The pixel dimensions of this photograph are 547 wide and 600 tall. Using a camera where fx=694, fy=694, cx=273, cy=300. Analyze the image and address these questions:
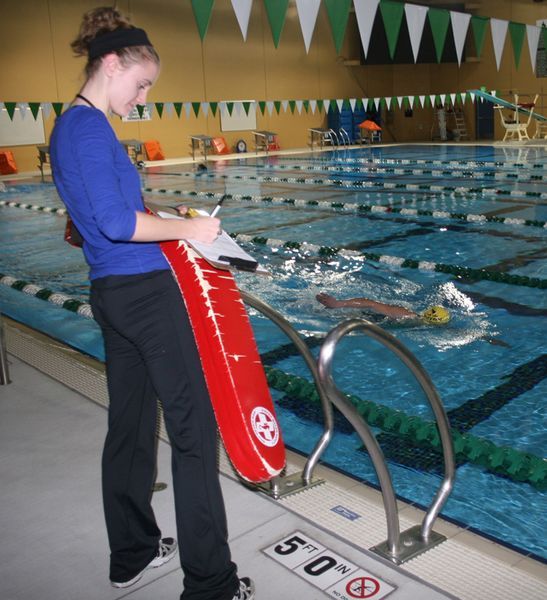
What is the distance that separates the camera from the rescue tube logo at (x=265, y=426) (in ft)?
5.32

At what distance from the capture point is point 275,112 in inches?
981

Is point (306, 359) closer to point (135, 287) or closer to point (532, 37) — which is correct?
point (135, 287)

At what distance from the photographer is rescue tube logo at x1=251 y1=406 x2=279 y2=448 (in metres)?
1.62

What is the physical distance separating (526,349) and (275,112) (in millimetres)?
21877

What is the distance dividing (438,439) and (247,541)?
119 centimetres

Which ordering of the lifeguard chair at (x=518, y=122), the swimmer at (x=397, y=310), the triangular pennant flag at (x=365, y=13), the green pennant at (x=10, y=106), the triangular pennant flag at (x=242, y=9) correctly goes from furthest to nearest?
1. the lifeguard chair at (x=518, y=122)
2. the green pennant at (x=10, y=106)
3. the triangular pennant flag at (x=365, y=13)
4. the triangular pennant flag at (x=242, y=9)
5. the swimmer at (x=397, y=310)

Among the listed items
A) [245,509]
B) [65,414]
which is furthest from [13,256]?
[245,509]

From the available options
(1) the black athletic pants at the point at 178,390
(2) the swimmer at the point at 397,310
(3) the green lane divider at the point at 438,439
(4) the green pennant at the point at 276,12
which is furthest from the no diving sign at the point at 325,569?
(4) the green pennant at the point at 276,12

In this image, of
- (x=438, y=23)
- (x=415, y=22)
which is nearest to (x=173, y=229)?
(x=415, y=22)

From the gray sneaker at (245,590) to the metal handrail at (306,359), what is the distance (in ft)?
2.05

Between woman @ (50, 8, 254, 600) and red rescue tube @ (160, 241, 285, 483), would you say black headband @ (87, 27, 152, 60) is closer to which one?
woman @ (50, 8, 254, 600)

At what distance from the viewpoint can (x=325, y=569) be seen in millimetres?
1808

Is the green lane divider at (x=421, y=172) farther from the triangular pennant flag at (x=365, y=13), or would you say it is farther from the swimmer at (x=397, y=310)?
the swimmer at (x=397, y=310)

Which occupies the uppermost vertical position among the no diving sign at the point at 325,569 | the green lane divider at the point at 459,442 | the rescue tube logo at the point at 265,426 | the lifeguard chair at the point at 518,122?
the lifeguard chair at the point at 518,122
